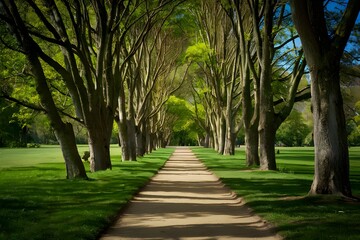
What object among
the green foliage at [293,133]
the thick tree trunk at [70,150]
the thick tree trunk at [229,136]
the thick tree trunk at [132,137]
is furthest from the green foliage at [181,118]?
the thick tree trunk at [70,150]

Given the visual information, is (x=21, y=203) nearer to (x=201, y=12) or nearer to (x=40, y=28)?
(x=40, y=28)

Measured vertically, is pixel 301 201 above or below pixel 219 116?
below

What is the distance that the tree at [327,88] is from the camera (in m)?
9.72

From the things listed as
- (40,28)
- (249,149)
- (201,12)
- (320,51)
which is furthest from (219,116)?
(320,51)

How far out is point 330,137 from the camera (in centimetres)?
973

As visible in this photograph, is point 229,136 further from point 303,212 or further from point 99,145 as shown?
point 303,212

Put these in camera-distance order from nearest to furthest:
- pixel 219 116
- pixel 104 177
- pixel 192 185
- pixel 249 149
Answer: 1. pixel 192 185
2. pixel 104 177
3. pixel 249 149
4. pixel 219 116

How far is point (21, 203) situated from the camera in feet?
31.4

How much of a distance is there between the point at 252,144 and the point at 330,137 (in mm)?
Answer: 13019

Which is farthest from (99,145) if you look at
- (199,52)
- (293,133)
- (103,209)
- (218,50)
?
(293,133)

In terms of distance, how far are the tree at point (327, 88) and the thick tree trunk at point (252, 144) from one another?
12.4 meters

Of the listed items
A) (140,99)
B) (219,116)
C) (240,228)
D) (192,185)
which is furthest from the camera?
(219,116)

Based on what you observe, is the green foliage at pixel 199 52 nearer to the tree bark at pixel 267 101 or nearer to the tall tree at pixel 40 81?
the tree bark at pixel 267 101

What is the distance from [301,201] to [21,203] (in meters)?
6.59
